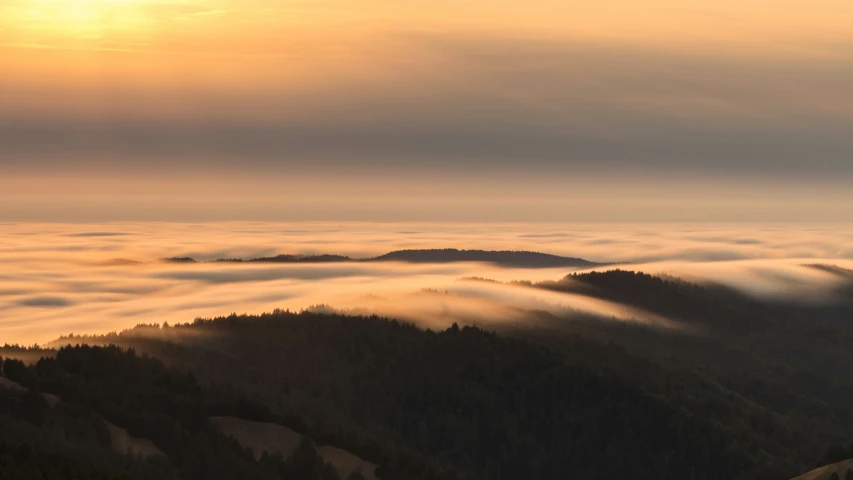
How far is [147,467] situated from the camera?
181 metres

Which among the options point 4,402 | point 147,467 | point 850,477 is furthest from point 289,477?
point 850,477

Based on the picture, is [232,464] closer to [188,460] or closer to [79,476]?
[188,460]

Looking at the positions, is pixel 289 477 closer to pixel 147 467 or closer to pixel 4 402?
pixel 147 467

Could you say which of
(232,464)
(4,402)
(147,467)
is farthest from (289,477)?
(4,402)

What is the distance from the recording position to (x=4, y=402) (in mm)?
183875

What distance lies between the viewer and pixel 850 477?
18688 cm

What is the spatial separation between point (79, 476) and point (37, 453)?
5660mm

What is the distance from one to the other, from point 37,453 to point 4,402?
26702mm

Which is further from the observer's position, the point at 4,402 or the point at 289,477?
the point at 289,477

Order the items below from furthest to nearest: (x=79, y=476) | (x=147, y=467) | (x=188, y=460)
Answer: (x=188, y=460)
(x=147, y=467)
(x=79, y=476)

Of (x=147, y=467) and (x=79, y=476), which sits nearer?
(x=79, y=476)

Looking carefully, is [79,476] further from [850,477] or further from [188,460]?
[850,477]

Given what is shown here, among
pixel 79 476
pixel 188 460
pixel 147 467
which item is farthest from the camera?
pixel 188 460

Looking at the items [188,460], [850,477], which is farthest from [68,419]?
[850,477]
